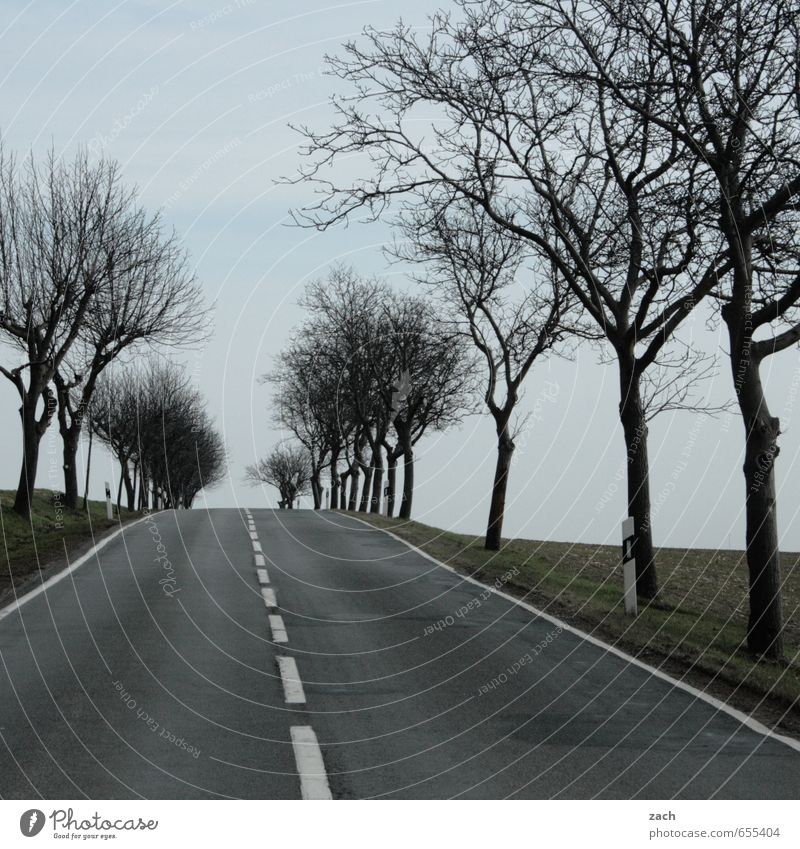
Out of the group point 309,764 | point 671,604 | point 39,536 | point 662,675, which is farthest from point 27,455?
point 309,764

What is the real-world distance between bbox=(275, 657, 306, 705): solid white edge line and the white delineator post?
631cm

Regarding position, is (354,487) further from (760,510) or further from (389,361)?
(760,510)

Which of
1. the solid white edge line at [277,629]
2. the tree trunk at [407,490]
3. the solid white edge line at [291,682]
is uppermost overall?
the tree trunk at [407,490]

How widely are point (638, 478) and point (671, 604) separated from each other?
215cm

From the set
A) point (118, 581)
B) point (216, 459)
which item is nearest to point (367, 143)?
point (118, 581)

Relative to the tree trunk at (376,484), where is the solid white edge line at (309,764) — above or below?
below

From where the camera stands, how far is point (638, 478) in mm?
17984

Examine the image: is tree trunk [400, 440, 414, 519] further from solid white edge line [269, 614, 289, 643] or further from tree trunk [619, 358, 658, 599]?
solid white edge line [269, 614, 289, 643]

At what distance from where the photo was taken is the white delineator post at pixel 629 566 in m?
15.9

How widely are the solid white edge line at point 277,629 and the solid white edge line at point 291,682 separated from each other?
1164 mm

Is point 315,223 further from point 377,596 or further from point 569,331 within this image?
point 569,331

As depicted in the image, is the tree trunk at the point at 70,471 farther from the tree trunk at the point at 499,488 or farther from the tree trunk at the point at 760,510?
the tree trunk at the point at 760,510

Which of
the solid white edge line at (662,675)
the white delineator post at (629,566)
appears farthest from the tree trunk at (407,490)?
the white delineator post at (629,566)

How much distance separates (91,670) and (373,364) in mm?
37670
